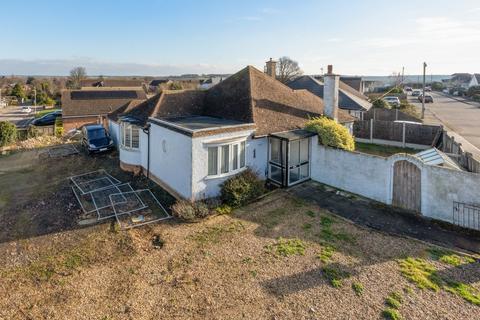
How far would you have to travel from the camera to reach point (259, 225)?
12578 mm

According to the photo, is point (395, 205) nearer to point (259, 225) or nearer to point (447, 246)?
point (447, 246)

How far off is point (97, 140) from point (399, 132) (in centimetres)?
2477

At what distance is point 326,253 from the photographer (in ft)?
34.3

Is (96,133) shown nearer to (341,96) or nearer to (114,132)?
(114,132)

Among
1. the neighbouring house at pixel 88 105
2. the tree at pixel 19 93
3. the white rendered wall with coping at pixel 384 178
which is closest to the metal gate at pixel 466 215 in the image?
the white rendered wall with coping at pixel 384 178

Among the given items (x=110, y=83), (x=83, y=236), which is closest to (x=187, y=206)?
(x=83, y=236)

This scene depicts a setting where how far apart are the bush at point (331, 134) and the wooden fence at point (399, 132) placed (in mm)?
11467

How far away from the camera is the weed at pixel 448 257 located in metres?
9.98

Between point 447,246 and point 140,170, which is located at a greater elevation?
point 140,170

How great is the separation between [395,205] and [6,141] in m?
30.2

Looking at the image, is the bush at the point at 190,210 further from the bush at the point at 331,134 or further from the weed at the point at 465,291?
the weed at the point at 465,291

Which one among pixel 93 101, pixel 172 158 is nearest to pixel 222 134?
pixel 172 158

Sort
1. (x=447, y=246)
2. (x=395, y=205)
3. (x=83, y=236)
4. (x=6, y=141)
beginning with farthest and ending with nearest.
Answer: (x=6, y=141) < (x=395, y=205) < (x=83, y=236) < (x=447, y=246)

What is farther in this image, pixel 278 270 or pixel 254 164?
pixel 254 164
